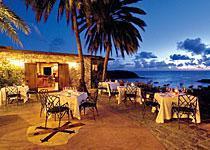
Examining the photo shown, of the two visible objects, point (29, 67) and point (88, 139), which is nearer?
point (88, 139)

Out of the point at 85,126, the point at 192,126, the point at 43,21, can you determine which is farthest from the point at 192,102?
the point at 43,21

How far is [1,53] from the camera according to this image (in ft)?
36.4

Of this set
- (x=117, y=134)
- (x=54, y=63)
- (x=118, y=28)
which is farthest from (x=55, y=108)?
(x=118, y=28)

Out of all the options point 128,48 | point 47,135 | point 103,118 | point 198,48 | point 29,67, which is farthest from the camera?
point 198,48

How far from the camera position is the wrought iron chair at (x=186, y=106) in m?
5.62

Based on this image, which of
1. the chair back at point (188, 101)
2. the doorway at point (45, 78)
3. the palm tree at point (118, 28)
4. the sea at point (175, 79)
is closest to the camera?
the chair back at point (188, 101)

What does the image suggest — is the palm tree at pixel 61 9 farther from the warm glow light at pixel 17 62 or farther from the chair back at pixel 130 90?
the warm glow light at pixel 17 62

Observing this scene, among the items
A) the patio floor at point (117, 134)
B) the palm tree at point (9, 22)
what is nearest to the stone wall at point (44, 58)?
the palm tree at point (9, 22)

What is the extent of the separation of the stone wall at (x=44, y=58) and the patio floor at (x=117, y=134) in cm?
546

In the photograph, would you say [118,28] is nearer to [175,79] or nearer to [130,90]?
[130,90]

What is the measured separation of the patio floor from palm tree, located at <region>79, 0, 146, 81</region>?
7801mm

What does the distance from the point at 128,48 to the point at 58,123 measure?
9.39 meters

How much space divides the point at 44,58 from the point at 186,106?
9848 millimetres

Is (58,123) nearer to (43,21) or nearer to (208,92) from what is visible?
(208,92)
